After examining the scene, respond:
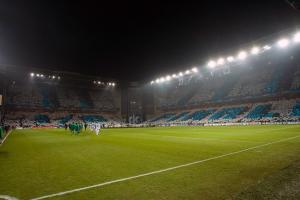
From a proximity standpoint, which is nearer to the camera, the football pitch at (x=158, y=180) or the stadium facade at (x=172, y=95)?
the football pitch at (x=158, y=180)

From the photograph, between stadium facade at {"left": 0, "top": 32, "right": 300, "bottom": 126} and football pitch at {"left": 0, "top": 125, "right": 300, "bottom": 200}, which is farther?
stadium facade at {"left": 0, "top": 32, "right": 300, "bottom": 126}

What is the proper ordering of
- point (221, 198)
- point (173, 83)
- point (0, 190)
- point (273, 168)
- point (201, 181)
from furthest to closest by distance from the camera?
point (173, 83) → point (273, 168) → point (201, 181) → point (0, 190) → point (221, 198)

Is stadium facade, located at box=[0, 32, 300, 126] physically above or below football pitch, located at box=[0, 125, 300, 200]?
above

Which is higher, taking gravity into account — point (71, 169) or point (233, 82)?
point (233, 82)

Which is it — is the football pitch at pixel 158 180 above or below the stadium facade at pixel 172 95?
below

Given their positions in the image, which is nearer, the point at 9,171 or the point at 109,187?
the point at 109,187

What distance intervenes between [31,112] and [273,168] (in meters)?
62.6

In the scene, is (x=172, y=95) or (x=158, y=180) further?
(x=172, y=95)

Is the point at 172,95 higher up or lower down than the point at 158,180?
higher up

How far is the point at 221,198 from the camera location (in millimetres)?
4156

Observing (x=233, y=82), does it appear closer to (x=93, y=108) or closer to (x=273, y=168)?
(x=93, y=108)

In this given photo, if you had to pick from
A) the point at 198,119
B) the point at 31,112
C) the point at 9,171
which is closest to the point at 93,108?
the point at 31,112

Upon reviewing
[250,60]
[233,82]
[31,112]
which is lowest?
[31,112]

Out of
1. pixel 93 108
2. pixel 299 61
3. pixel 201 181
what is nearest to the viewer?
pixel 201 181
